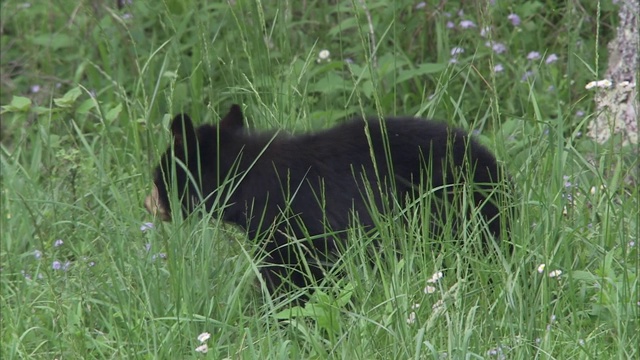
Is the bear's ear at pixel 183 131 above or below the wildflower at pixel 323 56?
above

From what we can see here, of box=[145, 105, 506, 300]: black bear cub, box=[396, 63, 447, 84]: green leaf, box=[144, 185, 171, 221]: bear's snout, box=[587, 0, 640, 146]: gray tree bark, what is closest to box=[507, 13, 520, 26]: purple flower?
box=[396, 63, 447, 84]: green leaf

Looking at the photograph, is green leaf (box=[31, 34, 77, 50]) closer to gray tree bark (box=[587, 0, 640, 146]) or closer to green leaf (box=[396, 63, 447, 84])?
green leaf (box=[396, 63, 447, 84])

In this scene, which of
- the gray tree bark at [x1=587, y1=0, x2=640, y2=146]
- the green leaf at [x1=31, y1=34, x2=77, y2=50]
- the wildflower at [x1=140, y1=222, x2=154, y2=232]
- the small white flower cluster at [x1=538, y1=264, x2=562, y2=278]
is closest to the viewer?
the small white flower cluster at [x1=538, y1=264, x2=562, y2=278]

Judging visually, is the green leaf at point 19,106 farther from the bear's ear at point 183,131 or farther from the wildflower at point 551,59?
the wildflower at point 551,59

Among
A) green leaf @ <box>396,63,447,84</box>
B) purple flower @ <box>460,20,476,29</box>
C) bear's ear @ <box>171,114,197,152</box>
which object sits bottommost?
green leaf @ <box>396,63,447,84</box>

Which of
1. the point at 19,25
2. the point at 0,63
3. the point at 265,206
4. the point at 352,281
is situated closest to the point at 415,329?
the point at 352,281

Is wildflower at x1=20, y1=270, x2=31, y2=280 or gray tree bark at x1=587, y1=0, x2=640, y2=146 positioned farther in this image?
gray tree bark at x1=587, y1=0, x2=640, y2=146

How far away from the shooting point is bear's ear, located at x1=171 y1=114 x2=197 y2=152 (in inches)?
148

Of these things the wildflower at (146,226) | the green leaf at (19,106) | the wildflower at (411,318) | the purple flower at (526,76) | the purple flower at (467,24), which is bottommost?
the purple flower at (526,76)

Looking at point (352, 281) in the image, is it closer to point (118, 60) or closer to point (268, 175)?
point (268, 175)

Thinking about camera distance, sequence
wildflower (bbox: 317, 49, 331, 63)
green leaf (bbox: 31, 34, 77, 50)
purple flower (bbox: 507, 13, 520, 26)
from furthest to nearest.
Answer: green leaf (bbox: 31, 34, 77, 50) < purple flower (bbox: 507, 13, 520, 26) < wildflower (bbox: 317, 49, 331, 63)

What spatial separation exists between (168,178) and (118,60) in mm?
2075

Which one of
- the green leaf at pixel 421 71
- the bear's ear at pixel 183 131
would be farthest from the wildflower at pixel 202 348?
the green leaf at pixel 421 71

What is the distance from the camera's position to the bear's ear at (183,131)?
377cm
